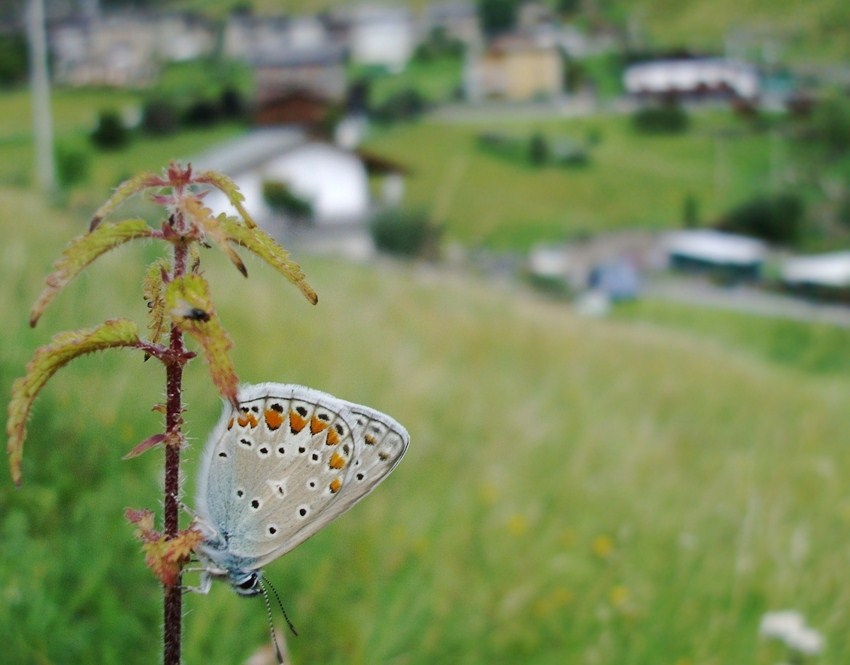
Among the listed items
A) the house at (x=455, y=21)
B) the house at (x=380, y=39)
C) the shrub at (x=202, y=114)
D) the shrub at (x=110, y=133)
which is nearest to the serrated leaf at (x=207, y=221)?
the shrub at (x=110, y=133)

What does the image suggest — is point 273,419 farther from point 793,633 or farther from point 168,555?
point 793,633

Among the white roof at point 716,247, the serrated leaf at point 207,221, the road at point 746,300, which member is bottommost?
the road at point 746,300

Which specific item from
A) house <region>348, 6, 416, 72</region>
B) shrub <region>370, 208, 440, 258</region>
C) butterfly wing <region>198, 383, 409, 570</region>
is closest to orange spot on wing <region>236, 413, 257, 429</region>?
butterfly wing <region>198, 383, 409, 570</region>

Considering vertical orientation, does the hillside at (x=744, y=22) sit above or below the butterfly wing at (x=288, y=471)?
above

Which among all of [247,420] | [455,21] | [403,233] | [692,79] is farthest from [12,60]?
[692,79]

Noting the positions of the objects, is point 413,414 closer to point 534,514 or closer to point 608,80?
point 534,514

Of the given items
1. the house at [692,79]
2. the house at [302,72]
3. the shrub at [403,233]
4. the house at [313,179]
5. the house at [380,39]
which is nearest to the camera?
the shrub at [403,233]

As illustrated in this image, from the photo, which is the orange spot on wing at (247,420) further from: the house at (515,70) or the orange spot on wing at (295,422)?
the house at (515,70)

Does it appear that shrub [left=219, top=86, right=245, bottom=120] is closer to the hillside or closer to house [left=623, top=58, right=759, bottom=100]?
the hillside
